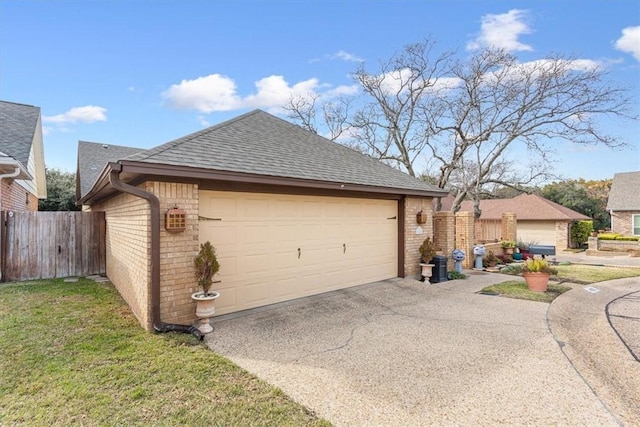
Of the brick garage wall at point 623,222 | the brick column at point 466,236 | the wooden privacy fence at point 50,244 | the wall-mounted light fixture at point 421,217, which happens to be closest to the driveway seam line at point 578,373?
the wall-mounted light fixture at point 421,217

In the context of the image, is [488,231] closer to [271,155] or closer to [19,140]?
[271,155]

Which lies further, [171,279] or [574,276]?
[574,276]

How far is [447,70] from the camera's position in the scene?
57.1 ft

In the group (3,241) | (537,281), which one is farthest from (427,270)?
(3,241)

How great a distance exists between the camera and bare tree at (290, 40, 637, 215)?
15.0m

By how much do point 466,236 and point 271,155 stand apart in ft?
26.1

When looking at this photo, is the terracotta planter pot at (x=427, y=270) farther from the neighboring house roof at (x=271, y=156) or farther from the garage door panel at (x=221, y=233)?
the garage door panel at (x=221, y=233)

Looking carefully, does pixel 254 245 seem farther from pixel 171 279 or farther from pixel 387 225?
pixel 387 225

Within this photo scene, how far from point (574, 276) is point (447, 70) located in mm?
12121

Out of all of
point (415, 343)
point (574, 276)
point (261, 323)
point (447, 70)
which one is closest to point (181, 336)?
point (261, 323)

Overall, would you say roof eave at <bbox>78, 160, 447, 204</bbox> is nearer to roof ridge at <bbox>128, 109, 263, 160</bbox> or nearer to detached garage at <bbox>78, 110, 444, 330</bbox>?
detached garage at <bbox>78, 110, 444, 330</bbox>

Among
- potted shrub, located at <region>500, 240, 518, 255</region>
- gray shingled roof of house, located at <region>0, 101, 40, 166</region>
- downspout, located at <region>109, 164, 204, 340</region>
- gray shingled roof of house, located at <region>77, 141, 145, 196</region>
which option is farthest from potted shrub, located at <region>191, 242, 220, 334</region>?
potted shrub, located at <region>500, 240, 518, 255</region>

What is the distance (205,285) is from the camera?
492cm

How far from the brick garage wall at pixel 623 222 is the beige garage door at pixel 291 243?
2339 cm
